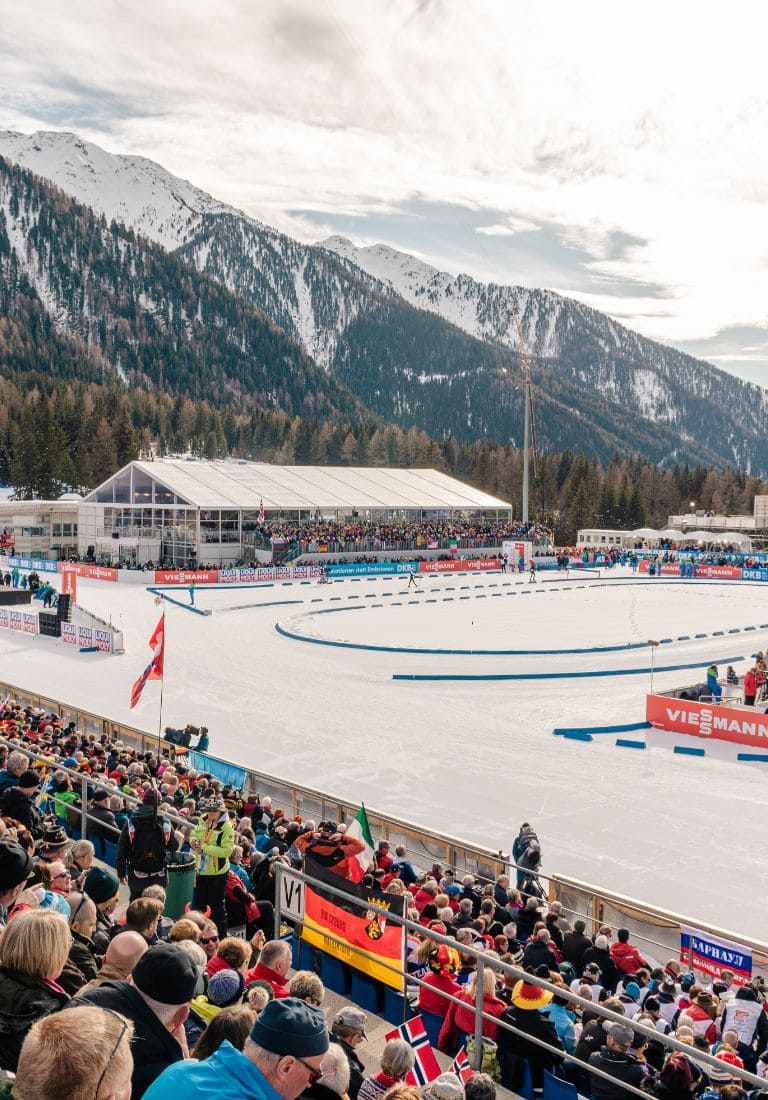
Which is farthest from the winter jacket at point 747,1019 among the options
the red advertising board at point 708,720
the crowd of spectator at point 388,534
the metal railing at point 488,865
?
the crowd of spectator at point 388,534

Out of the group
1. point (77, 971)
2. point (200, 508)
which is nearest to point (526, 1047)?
point (77, 971)

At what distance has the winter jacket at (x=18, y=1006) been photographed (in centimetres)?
329

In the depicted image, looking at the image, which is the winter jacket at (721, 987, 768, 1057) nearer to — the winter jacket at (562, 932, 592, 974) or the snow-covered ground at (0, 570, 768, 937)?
the winter jacket at (562, 932, 592, 974)

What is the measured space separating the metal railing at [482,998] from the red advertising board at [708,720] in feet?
50.5

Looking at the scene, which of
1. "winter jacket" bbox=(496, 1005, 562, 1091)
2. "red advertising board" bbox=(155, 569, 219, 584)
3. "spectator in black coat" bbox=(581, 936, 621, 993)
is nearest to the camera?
"winter jacket" bbox=(496, 1005, 562, 1091)

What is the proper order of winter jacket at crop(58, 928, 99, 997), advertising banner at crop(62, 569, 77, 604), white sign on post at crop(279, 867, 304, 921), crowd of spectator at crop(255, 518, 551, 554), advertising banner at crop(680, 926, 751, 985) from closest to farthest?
winter jacket at crop(58, 928, 99, 997)
white sign on post at crop(279, 867, 304, 921)
advertising banner at crop(680, 926, 751, 985)
advertising banner at crop(62, 569, 77, 604)
crowd of spectator at crop(255, 518, 551, 554)

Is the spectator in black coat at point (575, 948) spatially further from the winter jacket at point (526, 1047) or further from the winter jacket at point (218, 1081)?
the winter jacket at point (218, 1081)

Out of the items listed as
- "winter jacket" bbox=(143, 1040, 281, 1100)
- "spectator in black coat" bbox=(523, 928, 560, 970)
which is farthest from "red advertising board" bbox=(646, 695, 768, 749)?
"winter jacket" bbox=(143, 1040, 281, 1100)

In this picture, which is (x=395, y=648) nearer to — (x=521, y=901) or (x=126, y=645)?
(x=126, y=645)

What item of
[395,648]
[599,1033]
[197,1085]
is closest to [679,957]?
[599,1033]

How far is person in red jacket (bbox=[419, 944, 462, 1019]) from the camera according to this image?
6.71 m

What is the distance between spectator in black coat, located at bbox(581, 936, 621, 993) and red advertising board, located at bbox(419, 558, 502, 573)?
170ft

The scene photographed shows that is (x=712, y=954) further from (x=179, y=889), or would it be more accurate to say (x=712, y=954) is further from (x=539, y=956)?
(x=179, y=889)

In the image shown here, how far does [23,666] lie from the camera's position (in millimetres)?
27859
